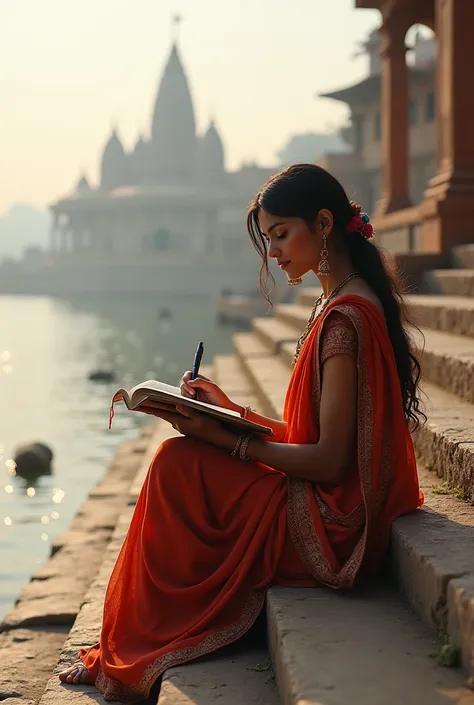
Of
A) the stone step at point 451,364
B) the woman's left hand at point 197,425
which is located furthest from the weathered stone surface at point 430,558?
the stone step at point 451,364

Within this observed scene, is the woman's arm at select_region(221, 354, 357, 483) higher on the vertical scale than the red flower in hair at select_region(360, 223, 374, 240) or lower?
lower

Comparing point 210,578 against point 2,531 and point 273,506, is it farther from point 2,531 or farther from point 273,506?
point 2,531

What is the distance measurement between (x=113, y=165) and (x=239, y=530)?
56435 mm

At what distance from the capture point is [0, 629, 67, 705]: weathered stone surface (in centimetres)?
258

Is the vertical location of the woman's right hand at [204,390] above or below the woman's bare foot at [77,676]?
above

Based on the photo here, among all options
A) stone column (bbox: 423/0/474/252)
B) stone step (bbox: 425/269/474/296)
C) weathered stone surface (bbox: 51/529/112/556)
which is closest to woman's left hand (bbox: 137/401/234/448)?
weathered stone surface (bbox: 51/529/112/556)

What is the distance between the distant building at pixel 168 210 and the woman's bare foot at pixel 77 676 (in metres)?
46.0

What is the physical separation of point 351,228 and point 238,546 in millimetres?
748

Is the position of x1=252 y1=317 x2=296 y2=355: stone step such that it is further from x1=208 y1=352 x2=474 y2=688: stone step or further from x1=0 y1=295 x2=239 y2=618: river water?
x1=208 y1=352 x2=474 y2=688: stone step

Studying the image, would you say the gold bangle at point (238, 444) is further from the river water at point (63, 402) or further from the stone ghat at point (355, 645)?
the river water at point (63, 402)

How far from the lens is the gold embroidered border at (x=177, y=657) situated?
2079 mm

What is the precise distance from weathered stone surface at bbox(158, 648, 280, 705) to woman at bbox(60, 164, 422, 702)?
0.04m

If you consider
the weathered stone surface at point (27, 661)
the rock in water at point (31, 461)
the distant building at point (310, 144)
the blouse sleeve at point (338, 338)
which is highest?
the distant building at point (310, 144)

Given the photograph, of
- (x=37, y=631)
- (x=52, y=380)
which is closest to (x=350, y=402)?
(x=37, y=631)
